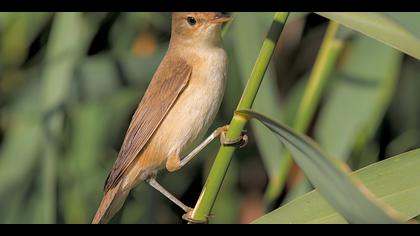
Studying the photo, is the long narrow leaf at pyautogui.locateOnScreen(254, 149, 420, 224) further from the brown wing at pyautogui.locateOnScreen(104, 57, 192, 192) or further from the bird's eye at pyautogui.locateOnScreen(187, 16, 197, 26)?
the bird's eye at pyautogui.locateOnScreen(187, 16, 197, 26)

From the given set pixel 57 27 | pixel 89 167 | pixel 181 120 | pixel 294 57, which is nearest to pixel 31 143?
pixel 89 167

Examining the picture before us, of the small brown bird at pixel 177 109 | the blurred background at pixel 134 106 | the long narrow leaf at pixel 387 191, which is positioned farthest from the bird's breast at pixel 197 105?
the long narrow leaf at pixel 387 191

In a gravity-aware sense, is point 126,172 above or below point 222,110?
below

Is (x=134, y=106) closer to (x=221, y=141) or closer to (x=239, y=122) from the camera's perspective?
(x=221, y=141)

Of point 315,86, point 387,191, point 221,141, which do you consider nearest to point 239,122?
point 221,141

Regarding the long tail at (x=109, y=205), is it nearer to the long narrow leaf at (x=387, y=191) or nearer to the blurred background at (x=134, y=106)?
the blurred background at (x=134, y=106)

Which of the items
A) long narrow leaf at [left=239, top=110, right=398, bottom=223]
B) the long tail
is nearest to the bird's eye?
the long tail

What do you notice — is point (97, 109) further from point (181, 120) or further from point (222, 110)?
point (181, 120)
